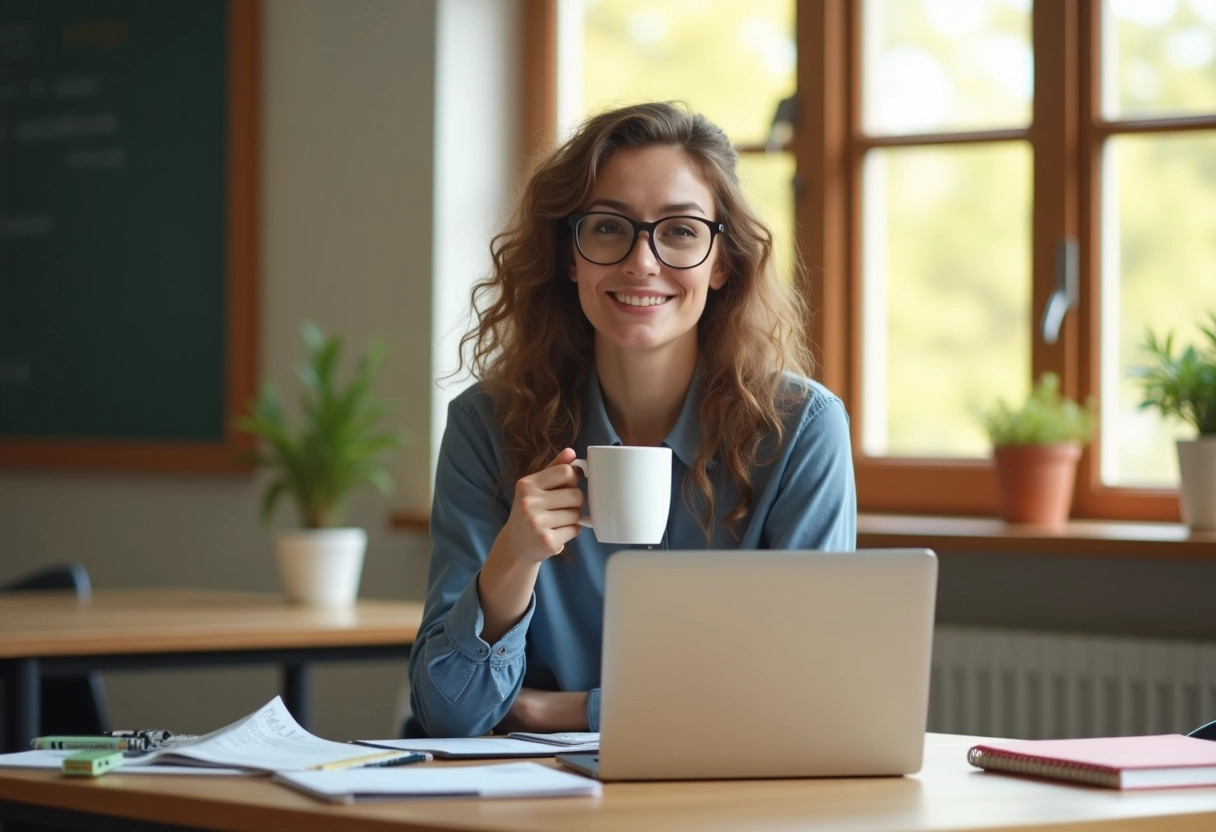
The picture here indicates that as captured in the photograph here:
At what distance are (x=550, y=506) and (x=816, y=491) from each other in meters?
0.43

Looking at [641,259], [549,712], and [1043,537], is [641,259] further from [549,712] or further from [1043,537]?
[1043,537]

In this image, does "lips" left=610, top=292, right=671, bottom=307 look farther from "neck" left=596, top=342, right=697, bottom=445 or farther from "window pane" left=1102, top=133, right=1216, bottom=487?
"window pane" left=1102, top=133, right=1216, bottom=487

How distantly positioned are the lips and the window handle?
1.36m

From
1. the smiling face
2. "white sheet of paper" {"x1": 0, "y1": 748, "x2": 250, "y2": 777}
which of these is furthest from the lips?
"white sheet of paper" {"x1": 0, "y1": 748, "x2": 250, "y2": 777}

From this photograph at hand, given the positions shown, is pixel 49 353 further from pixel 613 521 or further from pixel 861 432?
pixel 613 521

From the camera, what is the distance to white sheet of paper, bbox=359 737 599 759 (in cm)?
154

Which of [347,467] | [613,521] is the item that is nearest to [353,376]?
[347,467]

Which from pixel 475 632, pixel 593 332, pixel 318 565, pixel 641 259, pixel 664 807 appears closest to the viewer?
pixel 664 807

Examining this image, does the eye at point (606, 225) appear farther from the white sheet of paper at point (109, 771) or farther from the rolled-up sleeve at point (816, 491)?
the white sheet of paper at point (109, 771)

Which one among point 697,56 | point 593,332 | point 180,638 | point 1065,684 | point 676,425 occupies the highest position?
point 697,56

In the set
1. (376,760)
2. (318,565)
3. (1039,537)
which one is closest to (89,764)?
(376,760)

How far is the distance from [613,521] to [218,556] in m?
2.55

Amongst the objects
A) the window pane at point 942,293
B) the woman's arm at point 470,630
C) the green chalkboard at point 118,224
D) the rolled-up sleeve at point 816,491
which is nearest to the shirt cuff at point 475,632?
the woman's arm at point 470,630

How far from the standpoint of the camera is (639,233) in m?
1.92
